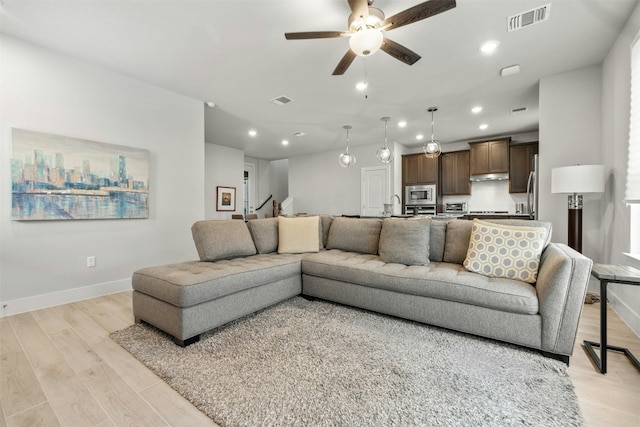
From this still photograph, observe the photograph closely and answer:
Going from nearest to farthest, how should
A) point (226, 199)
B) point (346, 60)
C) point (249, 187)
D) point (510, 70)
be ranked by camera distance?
point (346, 60)
point (510, 70)
point (226, 199)
point (249, 187)

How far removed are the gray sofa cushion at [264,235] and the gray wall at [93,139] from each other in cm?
129

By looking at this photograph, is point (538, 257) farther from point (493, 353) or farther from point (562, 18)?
point (562, 18)

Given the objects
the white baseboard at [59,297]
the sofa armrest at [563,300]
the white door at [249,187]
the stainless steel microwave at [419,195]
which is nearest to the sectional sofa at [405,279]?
the sofa armrest at [563,300]

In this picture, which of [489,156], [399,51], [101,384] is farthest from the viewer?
[489,156]

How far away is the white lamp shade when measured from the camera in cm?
261

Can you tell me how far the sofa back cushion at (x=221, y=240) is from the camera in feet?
8.81

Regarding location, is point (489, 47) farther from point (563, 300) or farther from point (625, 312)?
point (625, 312)

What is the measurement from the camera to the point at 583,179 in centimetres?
263

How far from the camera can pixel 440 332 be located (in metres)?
2.09

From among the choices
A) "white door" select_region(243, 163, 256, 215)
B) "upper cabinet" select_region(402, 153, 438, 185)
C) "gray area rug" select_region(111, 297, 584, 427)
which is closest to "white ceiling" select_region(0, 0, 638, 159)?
"upper cabinet" select_region(402, 153, 438, 185)

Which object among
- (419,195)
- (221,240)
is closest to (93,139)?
(221,240)

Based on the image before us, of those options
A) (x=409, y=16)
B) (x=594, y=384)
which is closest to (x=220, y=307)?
(x=594, y=384)

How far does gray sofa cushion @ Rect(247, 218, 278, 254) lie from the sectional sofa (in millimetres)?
17

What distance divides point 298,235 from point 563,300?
2.42 metres
